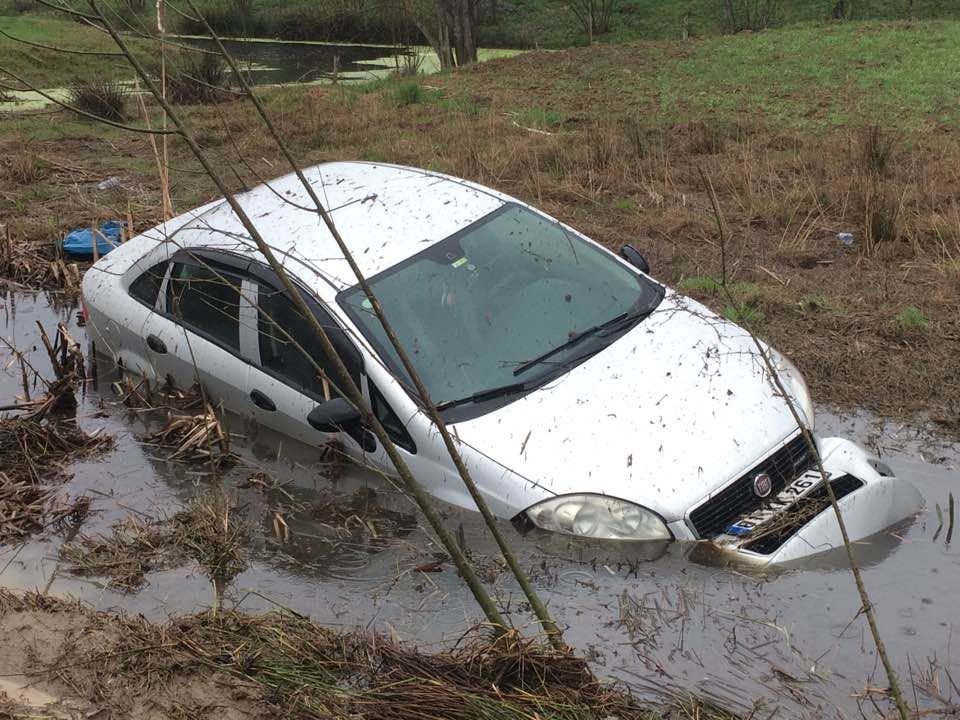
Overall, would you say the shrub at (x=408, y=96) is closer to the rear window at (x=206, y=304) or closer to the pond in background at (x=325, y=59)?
the pond in background at (x=325, y=59)

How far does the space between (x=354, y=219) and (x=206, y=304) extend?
1.01 metres

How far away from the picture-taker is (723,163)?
35.7ft

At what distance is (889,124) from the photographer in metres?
12.8

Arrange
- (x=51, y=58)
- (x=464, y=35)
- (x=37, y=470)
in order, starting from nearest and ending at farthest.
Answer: (x=37, y=470), (x=51, y=58), (x=464, y=35)

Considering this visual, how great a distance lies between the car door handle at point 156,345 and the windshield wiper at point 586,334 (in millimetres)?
2315

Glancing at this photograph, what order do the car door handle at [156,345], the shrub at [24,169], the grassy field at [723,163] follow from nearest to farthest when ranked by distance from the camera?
the car door handle at [156,345]
the grassy field at [723,163]
the shrub at [24,169]

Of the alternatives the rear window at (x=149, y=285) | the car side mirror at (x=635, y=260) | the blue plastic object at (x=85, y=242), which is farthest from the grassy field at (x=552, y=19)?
the car side mirror at (x=635, y=260)

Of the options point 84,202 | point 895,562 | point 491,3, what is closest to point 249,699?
point 895,562

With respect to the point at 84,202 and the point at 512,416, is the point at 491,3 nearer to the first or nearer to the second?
the point at 84,202

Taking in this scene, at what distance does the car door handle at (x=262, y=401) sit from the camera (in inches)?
223

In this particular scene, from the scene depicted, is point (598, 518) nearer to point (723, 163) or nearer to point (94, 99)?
point (723, 163)

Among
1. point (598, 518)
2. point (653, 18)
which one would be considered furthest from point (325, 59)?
point (598, 518)

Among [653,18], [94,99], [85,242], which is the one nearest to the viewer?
[85,242]

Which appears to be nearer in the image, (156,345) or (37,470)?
(37,470)
